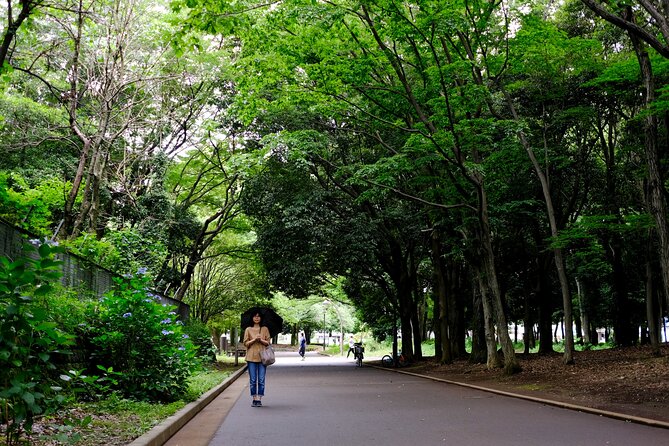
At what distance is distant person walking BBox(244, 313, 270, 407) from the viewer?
11.2 meters

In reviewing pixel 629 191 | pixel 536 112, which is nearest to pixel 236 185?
pixel 536 112

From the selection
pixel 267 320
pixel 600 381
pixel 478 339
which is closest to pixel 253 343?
pixel 267 320

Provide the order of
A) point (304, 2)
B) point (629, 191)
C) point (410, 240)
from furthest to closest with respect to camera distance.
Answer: point (410, 240) → point (629, 191) → point (304, 2)

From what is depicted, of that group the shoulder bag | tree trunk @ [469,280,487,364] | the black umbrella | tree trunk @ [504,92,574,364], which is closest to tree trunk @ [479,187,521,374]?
tree trunk @ [504,92,574,364]

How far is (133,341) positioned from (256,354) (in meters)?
2.51

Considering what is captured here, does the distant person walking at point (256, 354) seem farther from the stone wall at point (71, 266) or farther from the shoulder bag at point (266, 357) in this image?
the stone wall at point (71, 266)

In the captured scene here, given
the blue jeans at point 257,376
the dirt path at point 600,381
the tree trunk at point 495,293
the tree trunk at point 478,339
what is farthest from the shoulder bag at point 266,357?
the tree trunk at point 478,339

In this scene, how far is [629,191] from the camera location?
2275 cm

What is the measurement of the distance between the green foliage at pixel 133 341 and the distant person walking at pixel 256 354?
1.77m

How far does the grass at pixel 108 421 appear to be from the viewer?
5646mm

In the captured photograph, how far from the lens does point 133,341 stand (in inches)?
372

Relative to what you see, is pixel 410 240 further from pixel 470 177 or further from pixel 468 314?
pixel 468 314

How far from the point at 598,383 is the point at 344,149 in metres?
13.1

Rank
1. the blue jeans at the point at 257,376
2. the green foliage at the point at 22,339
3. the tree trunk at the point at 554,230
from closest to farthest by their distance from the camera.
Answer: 1. the green foliage at the point at 22,339
2. the blue jeans at the point at 257,376
3. the tree trunk at the point at 554,230
